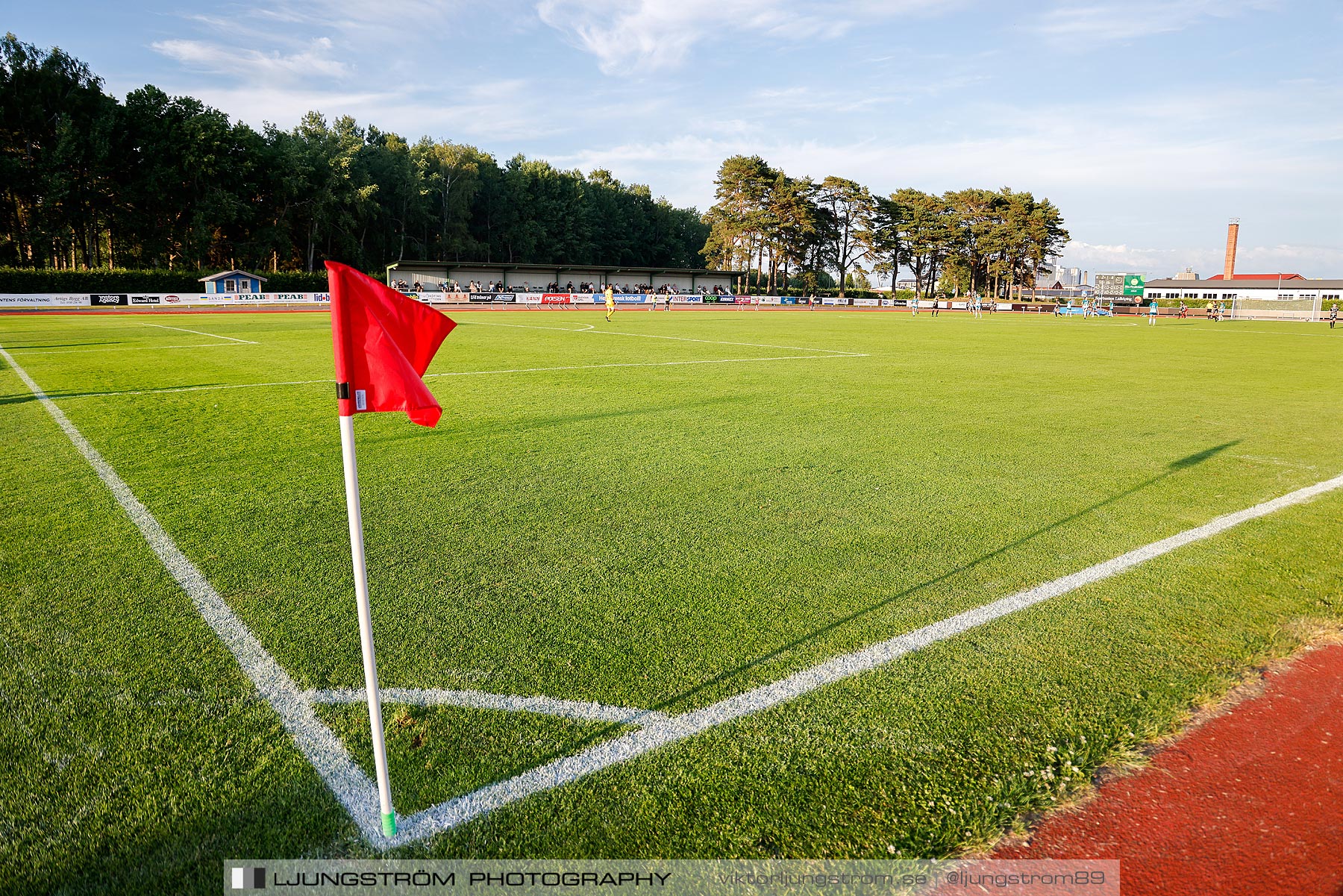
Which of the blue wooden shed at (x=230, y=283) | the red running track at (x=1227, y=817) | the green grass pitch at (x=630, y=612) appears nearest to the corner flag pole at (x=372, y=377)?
the green grass pitch at (x=630, y=612)

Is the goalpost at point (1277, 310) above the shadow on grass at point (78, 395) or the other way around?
above

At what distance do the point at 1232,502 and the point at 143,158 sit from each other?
6767 centimetres

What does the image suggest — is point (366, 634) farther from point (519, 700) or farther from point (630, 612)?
point (630, 612)

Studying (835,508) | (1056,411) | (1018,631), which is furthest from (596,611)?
(1056,411)

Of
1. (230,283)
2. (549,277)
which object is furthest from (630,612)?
(549,277)

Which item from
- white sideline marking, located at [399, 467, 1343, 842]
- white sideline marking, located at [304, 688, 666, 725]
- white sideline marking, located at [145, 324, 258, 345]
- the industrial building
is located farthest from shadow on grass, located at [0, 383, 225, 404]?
the industrial building

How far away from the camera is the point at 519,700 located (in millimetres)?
3029

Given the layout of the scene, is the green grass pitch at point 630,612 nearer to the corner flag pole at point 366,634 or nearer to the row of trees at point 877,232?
the corner flag pole at point 366,634

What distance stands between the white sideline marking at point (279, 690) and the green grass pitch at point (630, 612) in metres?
0.06

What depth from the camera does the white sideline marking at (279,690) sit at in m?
2.45

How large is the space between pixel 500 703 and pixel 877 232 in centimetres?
9989

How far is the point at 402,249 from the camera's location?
249ft

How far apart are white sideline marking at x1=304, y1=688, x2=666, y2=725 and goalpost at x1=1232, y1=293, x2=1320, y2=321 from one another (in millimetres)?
67782

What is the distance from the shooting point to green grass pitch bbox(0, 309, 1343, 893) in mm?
2398
